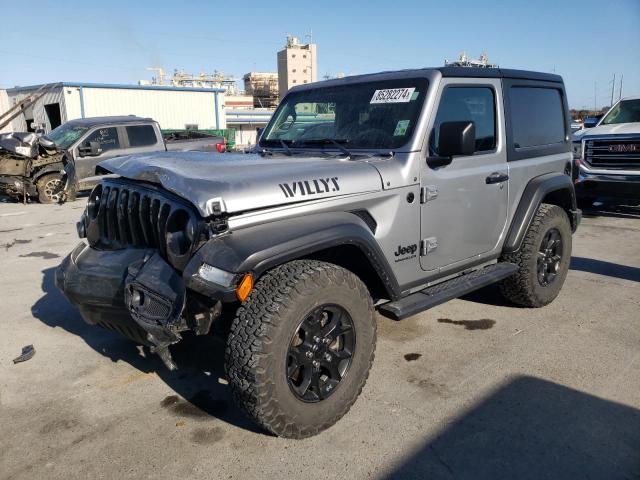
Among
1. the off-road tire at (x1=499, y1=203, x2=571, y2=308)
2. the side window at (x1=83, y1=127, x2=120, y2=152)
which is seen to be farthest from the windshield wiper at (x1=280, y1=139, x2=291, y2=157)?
the side window at (x1=83, y1=127, x2=120, y2=152)

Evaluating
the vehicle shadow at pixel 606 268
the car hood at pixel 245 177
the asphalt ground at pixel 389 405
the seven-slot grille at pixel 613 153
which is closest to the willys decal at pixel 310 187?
the car hood at pixel 245 177

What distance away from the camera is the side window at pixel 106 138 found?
11078mm

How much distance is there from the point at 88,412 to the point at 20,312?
219cm

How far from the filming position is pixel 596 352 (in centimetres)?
389

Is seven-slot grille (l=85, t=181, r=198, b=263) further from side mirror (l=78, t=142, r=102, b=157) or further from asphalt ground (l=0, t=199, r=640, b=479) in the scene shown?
side mirror (l=78, t=142, r=102, b=157)

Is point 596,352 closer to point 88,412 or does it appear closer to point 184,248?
point 184,248

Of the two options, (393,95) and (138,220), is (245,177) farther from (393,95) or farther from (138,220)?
(393,95)

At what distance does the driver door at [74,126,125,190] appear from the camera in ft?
35.8

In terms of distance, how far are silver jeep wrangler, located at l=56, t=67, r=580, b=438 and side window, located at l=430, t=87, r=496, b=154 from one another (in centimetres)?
1

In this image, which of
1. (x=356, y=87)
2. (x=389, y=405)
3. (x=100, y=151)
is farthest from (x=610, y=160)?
(x=100, y=151)

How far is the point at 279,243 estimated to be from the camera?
2.60m

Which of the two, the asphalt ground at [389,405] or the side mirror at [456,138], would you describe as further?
the side mirror at [456,138]

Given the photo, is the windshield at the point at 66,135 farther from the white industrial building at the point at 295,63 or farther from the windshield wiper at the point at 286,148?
the white industrial building at the point at 295,63

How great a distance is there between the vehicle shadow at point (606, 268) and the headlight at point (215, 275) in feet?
16.5
